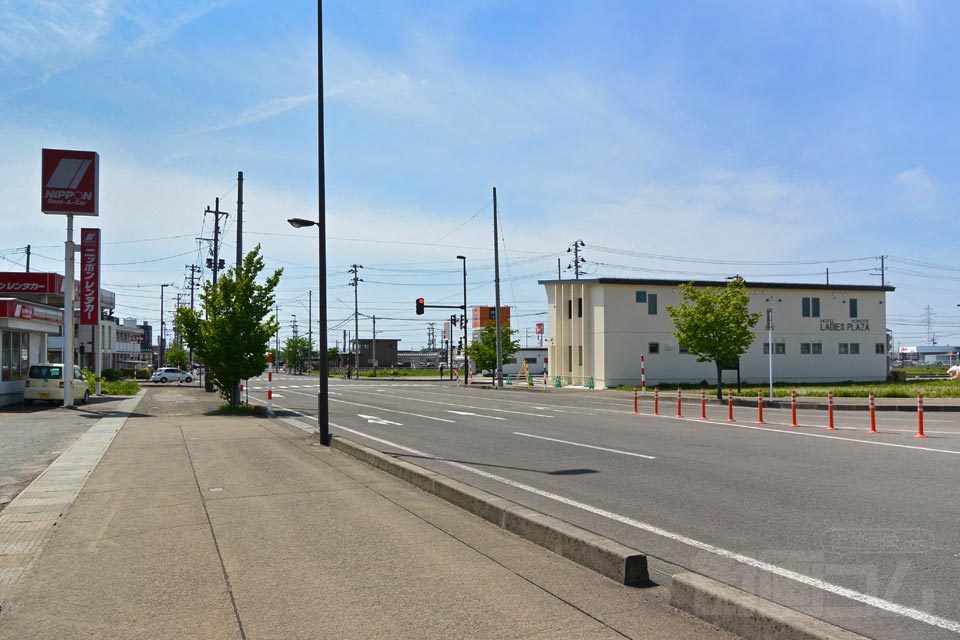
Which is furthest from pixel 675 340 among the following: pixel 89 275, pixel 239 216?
pixel 89 275

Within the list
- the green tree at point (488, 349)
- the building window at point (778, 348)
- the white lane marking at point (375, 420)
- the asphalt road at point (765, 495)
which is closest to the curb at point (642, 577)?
the asphalt road at point (765, 495)

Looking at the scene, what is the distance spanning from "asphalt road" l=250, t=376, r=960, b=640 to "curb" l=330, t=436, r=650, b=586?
56cm

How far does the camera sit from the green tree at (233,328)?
26.0 metres

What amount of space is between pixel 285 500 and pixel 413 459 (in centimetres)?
352

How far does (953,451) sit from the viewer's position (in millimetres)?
12508

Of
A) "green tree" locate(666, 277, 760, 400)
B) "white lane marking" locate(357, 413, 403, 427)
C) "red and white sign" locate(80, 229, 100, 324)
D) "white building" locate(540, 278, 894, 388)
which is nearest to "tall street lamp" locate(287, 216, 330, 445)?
"white lane marking" locate(357, 413, 403, 427)

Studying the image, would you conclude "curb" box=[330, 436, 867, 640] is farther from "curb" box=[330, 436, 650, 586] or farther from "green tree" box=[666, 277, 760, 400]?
"green tree" box=[666, 277, 760, 400]

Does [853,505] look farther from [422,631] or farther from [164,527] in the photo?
[164,527]

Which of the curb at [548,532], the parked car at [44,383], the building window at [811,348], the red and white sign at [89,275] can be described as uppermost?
the red and white sign at [89,275]

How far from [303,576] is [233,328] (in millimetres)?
21735

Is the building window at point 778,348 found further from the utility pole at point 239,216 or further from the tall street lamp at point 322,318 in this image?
the tall street lamp at point 322,318

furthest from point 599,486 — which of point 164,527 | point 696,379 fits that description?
point 696,379

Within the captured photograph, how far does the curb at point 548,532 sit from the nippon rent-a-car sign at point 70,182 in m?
22.8

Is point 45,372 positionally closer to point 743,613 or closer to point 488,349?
point 743,613
